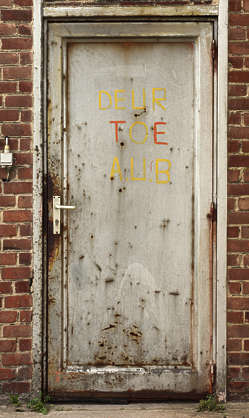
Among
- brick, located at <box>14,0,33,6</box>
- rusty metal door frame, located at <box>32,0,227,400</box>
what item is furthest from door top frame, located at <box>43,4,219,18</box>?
brick, located at <box>14,0,33,6</box>

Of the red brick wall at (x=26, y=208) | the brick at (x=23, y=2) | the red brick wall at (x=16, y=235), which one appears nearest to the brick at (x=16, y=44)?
the red brick wall at (x=26, y=208)

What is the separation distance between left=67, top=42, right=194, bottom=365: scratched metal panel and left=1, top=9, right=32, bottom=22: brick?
343mm

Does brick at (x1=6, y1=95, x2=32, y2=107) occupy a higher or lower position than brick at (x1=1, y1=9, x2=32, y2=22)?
lower

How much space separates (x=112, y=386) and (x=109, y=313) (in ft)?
1.58

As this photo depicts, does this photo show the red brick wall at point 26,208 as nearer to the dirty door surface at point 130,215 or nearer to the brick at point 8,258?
the brick at point 8,258

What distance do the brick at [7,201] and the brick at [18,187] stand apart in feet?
0.13

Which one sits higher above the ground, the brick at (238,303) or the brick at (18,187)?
the brick at (18,187)

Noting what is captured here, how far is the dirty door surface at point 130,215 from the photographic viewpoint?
10.3ft

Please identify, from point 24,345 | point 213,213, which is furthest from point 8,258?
point 213,213

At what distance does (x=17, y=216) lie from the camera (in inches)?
122

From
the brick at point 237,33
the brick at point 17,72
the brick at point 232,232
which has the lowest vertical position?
the brick at point 232,232

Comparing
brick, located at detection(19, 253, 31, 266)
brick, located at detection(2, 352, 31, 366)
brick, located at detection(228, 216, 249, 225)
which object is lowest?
brick, located at detection(2, 352, 31, 366)

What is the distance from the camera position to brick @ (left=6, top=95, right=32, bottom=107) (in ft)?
10.1

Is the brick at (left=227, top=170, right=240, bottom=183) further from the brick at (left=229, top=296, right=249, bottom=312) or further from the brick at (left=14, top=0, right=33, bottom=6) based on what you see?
the brick at (left=14, top=0, right=33, bottom=6)
